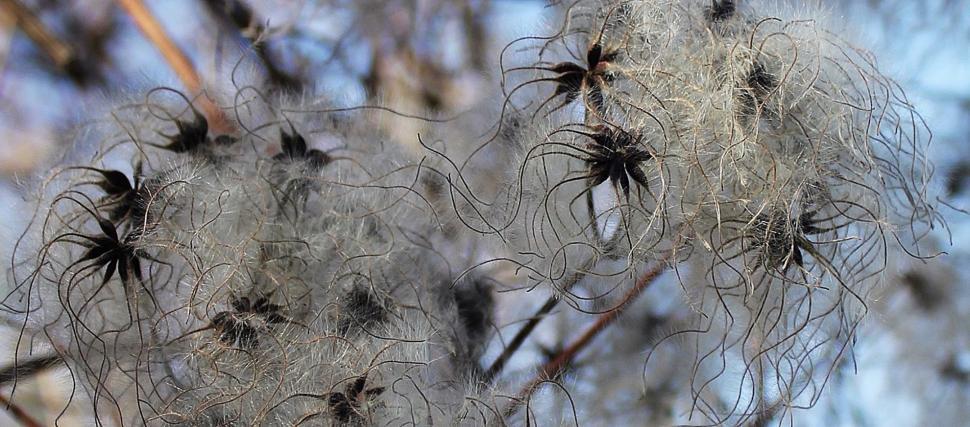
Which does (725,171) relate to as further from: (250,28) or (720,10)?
(250,28)

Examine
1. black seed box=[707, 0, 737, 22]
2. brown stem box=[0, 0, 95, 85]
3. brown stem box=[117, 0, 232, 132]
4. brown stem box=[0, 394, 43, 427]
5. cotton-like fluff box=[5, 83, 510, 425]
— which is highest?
brown stem box=[0, 0, 95, 85]

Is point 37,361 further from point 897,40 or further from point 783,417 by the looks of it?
point 897,40

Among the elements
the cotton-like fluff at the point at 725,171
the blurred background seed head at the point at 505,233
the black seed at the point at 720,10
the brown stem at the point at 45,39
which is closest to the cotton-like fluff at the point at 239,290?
the blurred background seed head at the point at 505,233

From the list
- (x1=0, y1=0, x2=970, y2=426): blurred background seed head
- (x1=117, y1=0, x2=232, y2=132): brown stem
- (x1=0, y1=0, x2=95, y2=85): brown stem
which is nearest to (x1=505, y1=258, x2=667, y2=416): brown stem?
(x1=0, y1=0, x2=970, y2=426): blurred background seed head

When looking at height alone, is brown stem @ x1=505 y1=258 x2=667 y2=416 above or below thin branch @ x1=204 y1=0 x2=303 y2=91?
below

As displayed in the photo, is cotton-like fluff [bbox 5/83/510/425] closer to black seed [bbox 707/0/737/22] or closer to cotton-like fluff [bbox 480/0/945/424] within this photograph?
cotton-like fluff [bbox 480/0/945/424]

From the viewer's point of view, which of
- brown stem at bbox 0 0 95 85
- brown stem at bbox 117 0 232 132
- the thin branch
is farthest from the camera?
brown stem at bbox 0 0 95 85

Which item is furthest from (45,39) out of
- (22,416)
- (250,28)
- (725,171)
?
(725,171)
